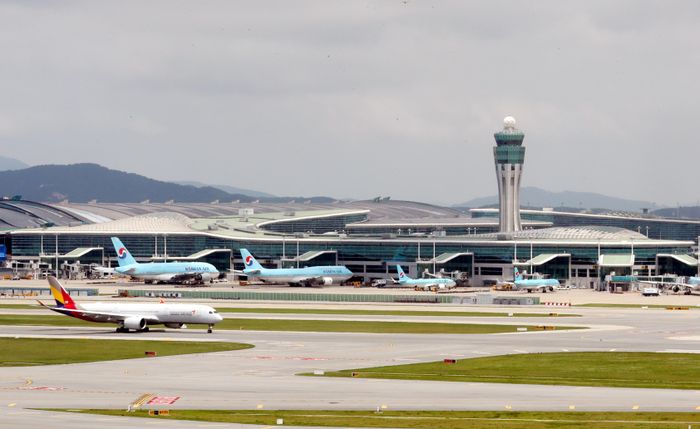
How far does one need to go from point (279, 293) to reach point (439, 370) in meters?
108

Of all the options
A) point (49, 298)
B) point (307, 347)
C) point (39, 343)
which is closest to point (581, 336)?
point (307, 347)

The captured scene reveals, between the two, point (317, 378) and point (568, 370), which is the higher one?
point (317, 378)

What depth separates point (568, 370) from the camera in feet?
289

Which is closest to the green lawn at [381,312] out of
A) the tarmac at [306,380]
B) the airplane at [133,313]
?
the tarmac at [306,380]

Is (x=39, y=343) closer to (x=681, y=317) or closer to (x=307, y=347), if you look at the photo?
(x=307, y=347)

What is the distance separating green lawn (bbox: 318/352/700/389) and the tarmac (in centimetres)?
276

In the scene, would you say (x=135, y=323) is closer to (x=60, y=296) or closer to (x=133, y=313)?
(x=133, y=313)

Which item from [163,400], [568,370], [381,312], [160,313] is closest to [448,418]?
[163,400]

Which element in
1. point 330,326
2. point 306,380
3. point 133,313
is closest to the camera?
point 306,380

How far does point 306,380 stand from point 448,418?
58.0ft

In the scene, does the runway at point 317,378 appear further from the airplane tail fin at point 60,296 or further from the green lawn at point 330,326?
the green lawn at point 330,326

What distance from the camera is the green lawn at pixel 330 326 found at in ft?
409

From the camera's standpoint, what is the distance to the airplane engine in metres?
120

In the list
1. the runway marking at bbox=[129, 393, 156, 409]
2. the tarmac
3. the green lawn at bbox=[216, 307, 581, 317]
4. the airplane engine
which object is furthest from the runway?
the green lawn at bbox=[216, 307, 581, 317]
